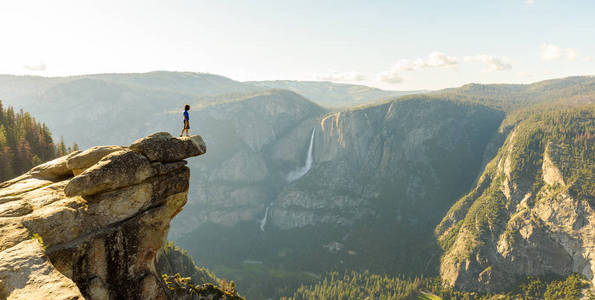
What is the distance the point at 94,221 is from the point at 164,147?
934cm

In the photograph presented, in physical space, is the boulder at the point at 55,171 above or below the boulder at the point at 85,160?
below

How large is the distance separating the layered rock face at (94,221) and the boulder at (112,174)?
2.8 inches

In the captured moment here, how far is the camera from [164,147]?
29.6 meters

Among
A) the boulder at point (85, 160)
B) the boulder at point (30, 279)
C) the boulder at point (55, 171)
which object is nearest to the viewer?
the boulder at point (30, 279)

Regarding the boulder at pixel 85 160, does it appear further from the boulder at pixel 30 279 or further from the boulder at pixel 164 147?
the boulder at pixel 30 279

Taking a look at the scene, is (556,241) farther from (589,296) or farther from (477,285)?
(477,285)

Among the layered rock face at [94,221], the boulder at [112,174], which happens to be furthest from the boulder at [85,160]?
the boulder at [112,174]

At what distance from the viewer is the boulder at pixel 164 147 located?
28.5 metres

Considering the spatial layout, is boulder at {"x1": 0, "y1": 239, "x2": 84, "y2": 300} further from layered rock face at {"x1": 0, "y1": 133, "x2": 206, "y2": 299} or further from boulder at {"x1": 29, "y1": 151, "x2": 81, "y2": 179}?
boulder at {"x1": 29, "y1": 151, "x2": 81, "y2": 179}

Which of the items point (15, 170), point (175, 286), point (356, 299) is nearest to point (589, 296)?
point (356, 299)

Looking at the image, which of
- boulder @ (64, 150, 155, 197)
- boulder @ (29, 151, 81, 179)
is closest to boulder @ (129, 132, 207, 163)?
boulder @ (64, 150, 155, 197)

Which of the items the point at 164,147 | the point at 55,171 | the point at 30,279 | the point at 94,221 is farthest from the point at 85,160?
the point at 30,279

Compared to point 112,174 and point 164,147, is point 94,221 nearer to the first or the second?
point 112,174

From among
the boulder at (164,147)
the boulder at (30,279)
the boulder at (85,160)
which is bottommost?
the boulder at (30,279)
